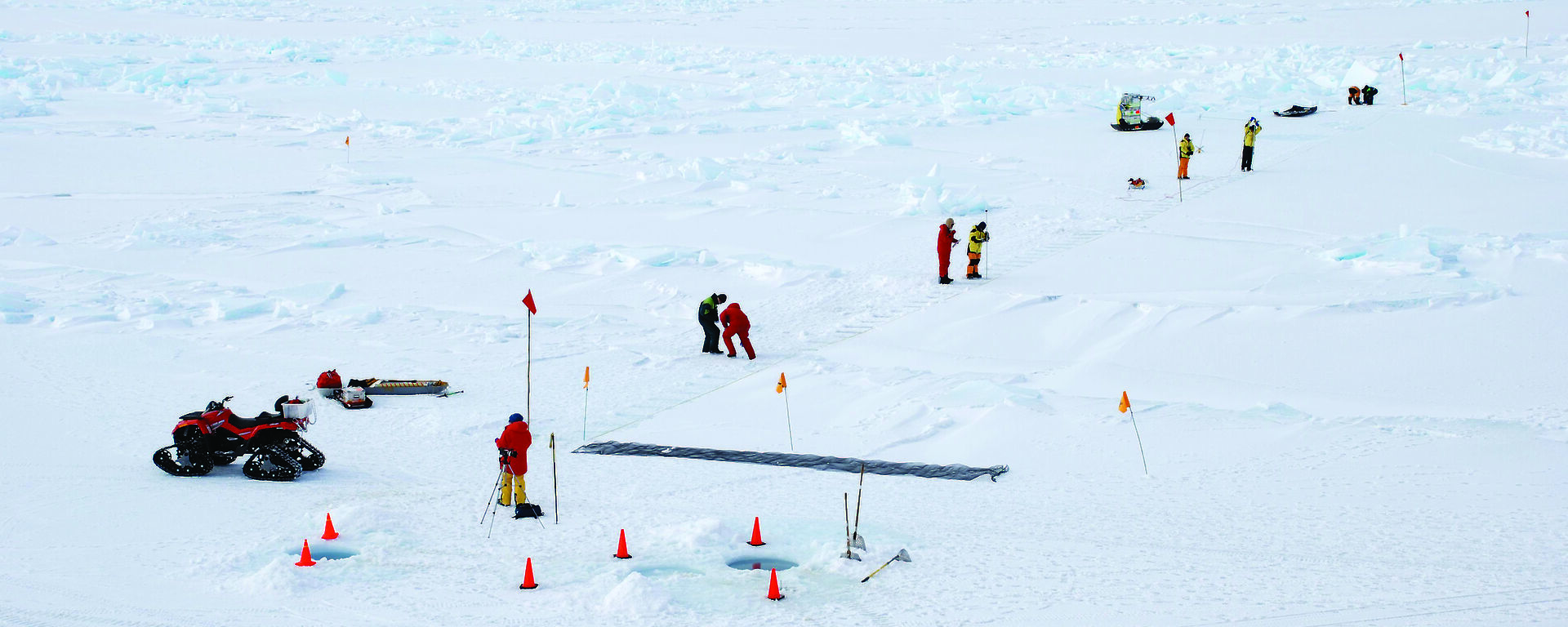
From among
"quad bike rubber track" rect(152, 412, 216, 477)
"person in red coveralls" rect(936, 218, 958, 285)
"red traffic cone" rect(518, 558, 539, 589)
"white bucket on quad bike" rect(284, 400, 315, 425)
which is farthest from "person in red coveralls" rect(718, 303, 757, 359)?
"red traffic cone" rect(518, 558, 539, 589)

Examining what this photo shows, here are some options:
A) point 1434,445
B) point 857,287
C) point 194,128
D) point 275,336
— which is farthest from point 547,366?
point 194,128

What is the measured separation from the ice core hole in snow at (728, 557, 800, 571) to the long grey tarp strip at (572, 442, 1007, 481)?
6.96 feet

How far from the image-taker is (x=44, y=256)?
2025 cm

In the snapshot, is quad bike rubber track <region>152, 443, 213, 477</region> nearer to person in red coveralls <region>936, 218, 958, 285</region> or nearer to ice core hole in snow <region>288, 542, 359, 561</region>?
ice core hole in snow <region>288, 542, 359, 561</region>

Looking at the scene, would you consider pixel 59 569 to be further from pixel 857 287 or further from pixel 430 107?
pixel 430 107

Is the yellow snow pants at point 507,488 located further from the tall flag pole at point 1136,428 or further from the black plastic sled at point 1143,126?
the black plastic sled at point 1143,126

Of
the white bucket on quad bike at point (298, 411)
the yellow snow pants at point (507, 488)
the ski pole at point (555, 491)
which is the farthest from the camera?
the white bucket on quad bike at point (298, 411)

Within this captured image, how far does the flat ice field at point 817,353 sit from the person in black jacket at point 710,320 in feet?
0.94

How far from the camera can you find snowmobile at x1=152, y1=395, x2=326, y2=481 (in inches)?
429

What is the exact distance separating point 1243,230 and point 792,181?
9.18m

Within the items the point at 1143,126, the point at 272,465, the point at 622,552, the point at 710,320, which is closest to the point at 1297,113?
the point at 1143,126

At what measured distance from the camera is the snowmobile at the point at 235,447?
10.9 meters

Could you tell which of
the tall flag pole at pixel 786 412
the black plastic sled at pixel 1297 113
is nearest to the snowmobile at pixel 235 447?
the tall flag pole at pixel 786 412

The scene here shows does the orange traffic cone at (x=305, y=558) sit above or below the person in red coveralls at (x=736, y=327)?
below
